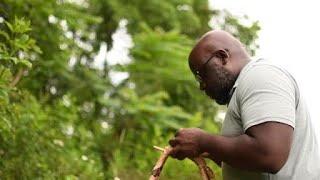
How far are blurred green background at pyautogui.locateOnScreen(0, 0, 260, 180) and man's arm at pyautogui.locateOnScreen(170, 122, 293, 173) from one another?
7.61ft

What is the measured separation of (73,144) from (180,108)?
3.04 meters

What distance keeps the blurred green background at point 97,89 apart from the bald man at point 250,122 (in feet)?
6.91

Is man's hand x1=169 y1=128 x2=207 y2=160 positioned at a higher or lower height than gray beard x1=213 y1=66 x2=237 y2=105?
lower

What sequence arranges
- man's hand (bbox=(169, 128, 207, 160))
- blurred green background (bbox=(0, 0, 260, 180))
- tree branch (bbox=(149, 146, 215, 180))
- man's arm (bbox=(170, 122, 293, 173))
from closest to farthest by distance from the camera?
man's arm (bbox=(170, 122, 293, 173)) → man's hand (bbox=(169, 128, 207, 160)) → tree branch (bbox=(149, 146, 215, 180)) → blurred green background (bbox=(0, 0, 260, 180))

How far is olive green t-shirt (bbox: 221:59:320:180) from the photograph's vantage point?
2660 mm

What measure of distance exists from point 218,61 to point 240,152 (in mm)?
454

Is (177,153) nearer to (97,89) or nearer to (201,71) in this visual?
(201,71)

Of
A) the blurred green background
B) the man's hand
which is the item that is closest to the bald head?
the man's hand

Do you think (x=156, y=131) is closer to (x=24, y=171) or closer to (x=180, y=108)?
(x=180, y=108)

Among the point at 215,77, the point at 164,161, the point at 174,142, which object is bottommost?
the point at 164,161

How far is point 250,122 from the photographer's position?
8.72 ft

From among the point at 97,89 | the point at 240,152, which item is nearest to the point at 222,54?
the point at 240,152

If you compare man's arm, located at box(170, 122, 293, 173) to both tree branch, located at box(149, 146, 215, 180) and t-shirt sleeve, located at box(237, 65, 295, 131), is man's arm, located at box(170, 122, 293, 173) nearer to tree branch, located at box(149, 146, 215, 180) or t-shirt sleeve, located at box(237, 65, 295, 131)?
t-shirt sleeve, located at box(237, 65, 295, 131)

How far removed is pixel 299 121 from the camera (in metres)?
2.90
